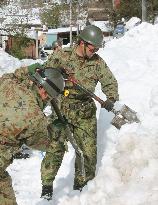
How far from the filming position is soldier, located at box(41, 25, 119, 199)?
670 centimetres

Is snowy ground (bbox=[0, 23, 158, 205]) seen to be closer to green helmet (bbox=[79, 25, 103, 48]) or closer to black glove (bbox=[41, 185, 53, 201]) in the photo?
black glove (bbox=[41, 185, 53, 201])

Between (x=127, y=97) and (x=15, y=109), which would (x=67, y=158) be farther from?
(x=15, y=109)

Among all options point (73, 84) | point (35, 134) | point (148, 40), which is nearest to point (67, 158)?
point (73, 84)

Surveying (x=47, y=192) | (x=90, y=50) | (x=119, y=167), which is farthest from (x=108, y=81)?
(x=47, y=192)

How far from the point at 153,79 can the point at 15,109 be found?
654 centimetres

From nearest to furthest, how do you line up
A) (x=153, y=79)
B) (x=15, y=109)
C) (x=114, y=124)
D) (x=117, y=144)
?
(x=15, y=109), (x=117, y=144), (x=114, y=124), (x=153, y=79)

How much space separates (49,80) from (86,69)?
2347 mm

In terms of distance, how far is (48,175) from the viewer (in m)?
6.68

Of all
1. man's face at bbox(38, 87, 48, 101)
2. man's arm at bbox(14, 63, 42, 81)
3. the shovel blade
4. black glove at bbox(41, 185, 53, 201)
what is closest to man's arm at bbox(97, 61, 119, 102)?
the shovel blade

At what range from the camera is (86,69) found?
6.79 metres

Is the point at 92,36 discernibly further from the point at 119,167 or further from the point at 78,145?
the point at 119,167

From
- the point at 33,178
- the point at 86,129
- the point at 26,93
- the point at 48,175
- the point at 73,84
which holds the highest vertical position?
the point at 26,93

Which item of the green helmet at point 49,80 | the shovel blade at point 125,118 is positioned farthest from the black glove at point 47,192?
the green helmet at point 49,80

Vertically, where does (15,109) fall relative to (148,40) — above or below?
above
